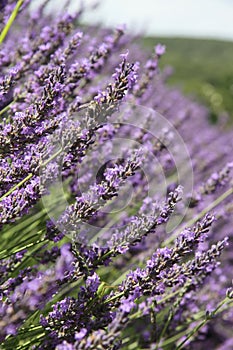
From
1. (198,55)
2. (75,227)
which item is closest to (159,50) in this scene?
(75,227)

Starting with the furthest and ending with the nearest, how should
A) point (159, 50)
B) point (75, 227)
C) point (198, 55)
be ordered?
1. point (198, 55)
2. point (159, 50)
3. point (75, 227)

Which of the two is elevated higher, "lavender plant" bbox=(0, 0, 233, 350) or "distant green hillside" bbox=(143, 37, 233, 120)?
"lavender plant" bbox=(0, 0, 233, 350)

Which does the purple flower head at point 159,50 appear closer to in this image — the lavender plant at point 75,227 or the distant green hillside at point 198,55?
the lavender plant at point 75,227

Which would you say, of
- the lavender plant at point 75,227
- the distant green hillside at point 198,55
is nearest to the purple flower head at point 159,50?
the lavender plant at point 75,227

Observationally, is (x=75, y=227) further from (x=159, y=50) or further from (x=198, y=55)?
(x=198, y=55)

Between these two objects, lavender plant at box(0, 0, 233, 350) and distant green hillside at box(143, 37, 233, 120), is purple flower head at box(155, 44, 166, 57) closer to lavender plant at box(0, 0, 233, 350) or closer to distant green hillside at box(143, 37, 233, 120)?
lavender plant at box(0, 0, 233, 350)

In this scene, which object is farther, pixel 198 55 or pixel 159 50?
pixel 198 55

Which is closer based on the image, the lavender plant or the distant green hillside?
the lavender plant

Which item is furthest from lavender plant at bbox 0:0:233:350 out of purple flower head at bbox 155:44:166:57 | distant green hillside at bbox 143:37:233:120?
distant green hillside at bbox 143:37:233:120

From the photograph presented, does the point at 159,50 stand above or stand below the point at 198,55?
above

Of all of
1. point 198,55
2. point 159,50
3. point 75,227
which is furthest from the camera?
point 198,55

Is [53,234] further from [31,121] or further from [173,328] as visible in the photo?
[173,328]
